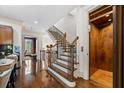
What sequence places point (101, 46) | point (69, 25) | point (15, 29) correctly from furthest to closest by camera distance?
point (69, 25)
point (15, 29)
point (101, 46)

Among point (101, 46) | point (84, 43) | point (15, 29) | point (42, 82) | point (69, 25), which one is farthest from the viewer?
point (69, 25)

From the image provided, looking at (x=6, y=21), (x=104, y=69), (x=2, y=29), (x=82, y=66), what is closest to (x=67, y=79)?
(x=82, y=66)

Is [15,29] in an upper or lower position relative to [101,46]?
upper

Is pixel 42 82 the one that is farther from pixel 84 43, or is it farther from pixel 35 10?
pixel 35 10

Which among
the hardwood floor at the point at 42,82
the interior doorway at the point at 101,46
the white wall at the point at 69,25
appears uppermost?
the white wall at the point at 69,25

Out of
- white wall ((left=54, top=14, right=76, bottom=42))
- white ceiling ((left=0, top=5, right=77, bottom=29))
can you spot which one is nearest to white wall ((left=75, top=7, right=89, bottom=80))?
white ceiling ((left=0, top=5, right=77, bottom=29))

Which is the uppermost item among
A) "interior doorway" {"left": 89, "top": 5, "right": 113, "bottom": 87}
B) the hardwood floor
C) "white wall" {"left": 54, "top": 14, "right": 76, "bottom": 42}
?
"white wall" {"left": 54, "top": 14, "right": 76, "bottom": 42}

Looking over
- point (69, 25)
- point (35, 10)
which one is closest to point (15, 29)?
point (35, 10)

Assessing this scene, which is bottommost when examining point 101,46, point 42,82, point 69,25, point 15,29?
point 42,82

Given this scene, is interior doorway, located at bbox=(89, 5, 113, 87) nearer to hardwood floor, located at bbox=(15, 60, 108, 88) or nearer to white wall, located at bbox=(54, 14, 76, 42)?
hardwood floor, located at bbox=(15, 60, 108, 88)

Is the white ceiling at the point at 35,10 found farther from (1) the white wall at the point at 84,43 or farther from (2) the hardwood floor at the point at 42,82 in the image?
(2) the hardwood floor at the point at 42,82

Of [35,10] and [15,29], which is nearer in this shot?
[35,10]

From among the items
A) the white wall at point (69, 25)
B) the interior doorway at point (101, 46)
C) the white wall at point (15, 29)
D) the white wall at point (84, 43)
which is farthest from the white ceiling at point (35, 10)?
the white wall at point (69, 25)

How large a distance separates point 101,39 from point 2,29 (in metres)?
4.44
